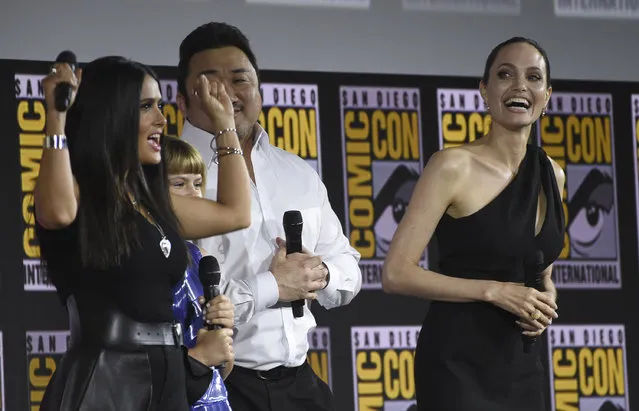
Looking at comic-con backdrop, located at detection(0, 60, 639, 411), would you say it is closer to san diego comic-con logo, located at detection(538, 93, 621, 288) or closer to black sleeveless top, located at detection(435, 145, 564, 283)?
san diego comic-con logo, located at detection(538, 93, 621, 288)

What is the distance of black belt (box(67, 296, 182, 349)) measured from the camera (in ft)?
7.70

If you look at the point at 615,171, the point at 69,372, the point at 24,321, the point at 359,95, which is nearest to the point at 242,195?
the point at 69,372

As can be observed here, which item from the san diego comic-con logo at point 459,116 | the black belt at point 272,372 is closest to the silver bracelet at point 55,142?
the black belt at point 272,372

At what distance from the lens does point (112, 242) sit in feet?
7.76

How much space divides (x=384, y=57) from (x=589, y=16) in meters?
1.06

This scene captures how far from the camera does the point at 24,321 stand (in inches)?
176

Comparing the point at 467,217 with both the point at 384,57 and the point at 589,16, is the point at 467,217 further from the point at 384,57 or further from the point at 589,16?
the point at 589,16

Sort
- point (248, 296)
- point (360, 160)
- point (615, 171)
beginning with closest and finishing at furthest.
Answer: point (248, 296)
point (360, 160)
point (615, 171)

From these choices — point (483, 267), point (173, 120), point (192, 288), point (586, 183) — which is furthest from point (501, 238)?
point (586, 183)

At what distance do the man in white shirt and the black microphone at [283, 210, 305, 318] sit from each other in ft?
0.07

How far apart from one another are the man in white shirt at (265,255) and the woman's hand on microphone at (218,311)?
1.33 ft

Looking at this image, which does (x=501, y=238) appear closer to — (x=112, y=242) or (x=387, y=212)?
(x=112, y=242)

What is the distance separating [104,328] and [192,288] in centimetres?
48

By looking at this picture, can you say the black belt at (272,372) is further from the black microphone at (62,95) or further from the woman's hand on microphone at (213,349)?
→ the black microphone at (62,95)
